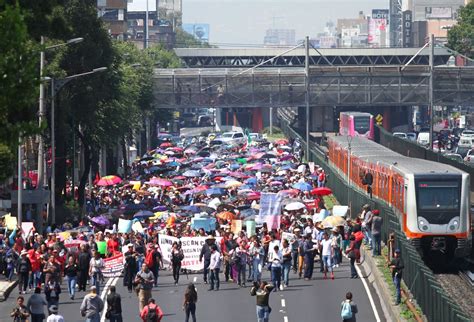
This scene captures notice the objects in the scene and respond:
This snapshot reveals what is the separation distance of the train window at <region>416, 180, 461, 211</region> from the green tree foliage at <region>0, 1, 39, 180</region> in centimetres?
2261

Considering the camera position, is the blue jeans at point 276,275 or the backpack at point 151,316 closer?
the backpack at point 151,316

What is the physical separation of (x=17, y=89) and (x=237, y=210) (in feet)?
108

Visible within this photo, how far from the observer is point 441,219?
46781 mm

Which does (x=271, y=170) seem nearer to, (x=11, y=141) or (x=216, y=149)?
(x=216, y=149)

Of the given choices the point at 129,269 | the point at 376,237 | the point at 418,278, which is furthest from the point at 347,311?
the point at 376,237

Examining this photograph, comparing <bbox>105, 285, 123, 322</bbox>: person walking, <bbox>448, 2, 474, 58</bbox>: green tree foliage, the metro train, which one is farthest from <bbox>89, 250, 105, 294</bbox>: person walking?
<bbox>448, 2, 474, 58</bbox>: green tree foliage

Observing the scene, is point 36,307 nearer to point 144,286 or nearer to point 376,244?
point 144,286

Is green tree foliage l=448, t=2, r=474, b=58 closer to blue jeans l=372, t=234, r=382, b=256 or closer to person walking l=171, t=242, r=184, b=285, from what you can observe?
blue jeans l=372, t=234, r=382, b=256

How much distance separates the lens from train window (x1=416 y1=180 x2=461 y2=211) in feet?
154

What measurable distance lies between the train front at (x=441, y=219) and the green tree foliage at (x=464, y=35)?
126439mm

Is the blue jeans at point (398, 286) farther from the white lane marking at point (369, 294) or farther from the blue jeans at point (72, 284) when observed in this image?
the blue jeans at point (72, 284)

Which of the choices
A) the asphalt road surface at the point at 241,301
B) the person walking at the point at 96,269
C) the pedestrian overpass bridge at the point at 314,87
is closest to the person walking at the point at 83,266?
the person walking at the point at 96,269

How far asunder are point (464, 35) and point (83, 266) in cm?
13512

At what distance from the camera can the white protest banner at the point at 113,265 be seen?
4338 cm
